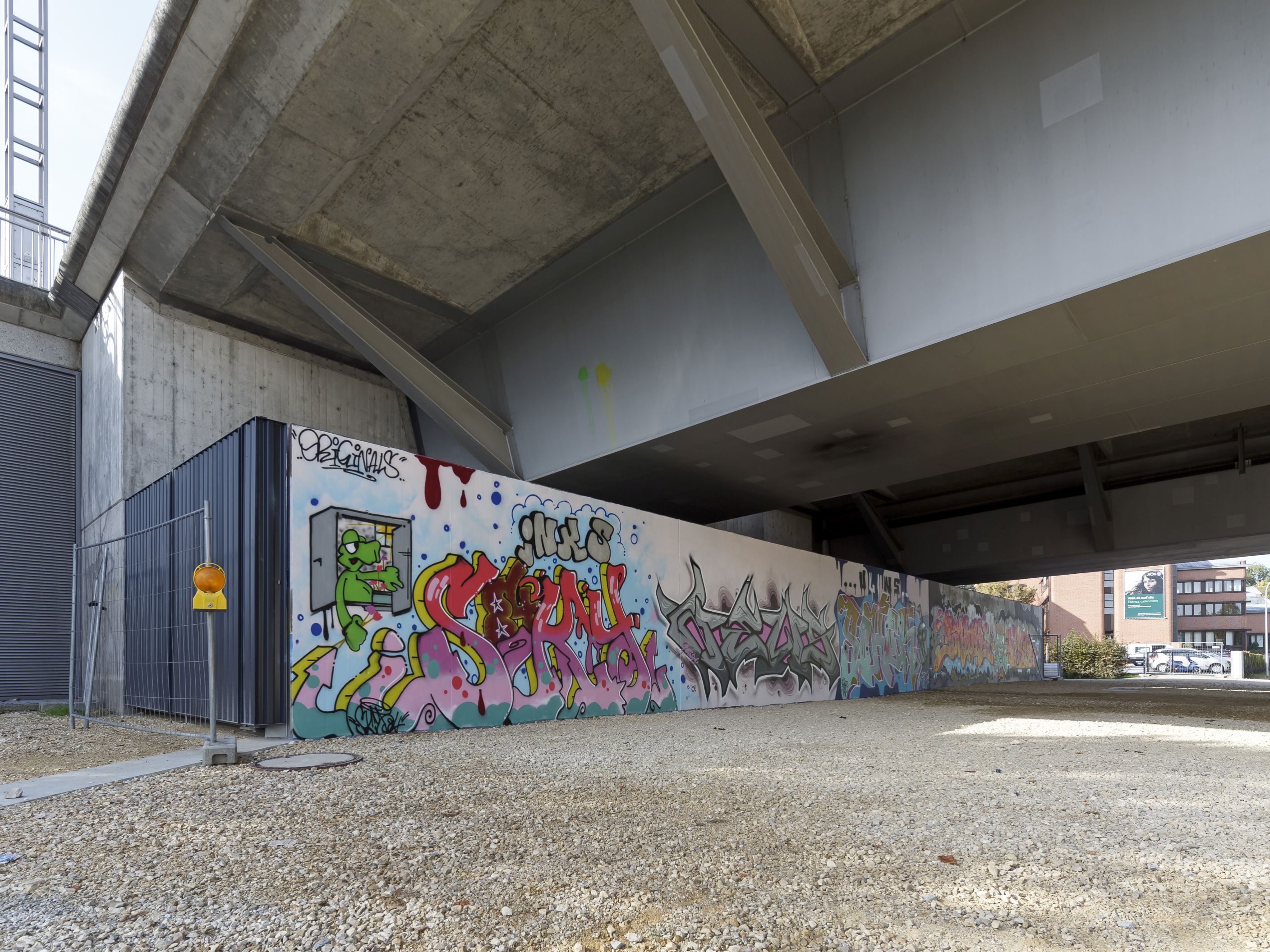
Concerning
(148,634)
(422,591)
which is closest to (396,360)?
(422,591)

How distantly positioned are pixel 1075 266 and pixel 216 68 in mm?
10683

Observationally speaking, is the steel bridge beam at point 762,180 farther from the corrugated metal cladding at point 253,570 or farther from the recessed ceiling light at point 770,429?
the corrugated metal cladding at point 253,570

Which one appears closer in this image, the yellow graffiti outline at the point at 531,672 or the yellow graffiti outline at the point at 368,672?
the yellow graffiti outline at the point at 368,672

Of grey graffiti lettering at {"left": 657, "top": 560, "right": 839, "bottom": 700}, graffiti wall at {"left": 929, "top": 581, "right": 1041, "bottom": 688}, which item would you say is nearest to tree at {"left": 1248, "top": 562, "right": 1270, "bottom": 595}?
graffiti wall at {"left": 929, "top": 581, "right": 1041, "bottom": 688}

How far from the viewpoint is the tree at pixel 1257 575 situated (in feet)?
271

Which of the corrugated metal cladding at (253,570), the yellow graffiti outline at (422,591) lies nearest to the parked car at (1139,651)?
the yellow graffiti outline at (422,591)

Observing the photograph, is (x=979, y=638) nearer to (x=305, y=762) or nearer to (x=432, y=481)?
Result: (x=432, y=481)

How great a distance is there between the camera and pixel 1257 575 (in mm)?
92562

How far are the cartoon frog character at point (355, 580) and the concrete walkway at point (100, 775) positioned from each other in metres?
1.67

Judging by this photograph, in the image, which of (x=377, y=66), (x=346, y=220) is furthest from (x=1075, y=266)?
(x=346, y=220)

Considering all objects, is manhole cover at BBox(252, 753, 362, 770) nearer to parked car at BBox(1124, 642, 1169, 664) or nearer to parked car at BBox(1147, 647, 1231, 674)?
parked car at BBox(1124, 642, 1169, 664)

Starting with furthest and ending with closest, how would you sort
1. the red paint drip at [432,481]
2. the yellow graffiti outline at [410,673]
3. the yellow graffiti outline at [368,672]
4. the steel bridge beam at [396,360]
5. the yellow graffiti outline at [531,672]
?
the steel bridge beam at [396,360]
the yellow graffiti outline at [531,672]
the red paint drip at [432,481]
the yellow graffiti outline at [410,673]
the yellow graffiti outline at [368,672]

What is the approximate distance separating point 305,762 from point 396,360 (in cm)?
865

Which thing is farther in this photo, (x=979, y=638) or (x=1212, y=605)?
(x=1212, y=605)
